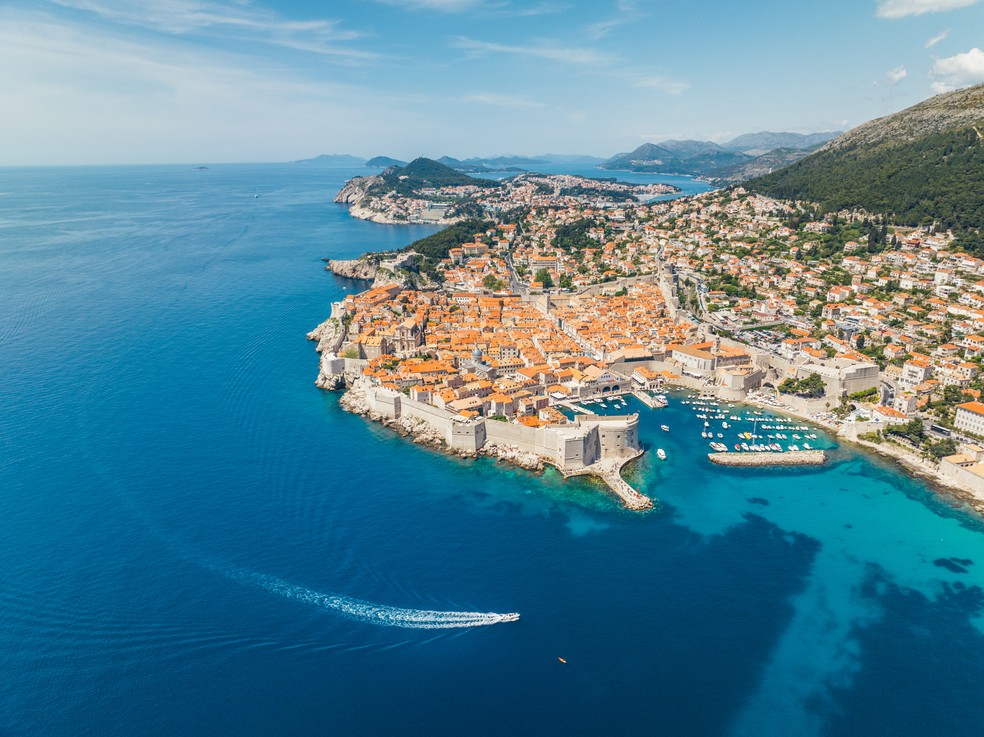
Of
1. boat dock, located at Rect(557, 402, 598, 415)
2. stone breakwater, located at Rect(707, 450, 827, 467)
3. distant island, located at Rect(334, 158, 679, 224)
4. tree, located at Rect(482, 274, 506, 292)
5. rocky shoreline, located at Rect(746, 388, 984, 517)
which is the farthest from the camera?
distant island, located at Rect(334, 158, 679, 224)

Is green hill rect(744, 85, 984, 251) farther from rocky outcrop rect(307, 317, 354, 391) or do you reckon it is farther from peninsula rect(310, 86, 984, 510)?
rocky outcrop rect(307, 317, 354, 391)

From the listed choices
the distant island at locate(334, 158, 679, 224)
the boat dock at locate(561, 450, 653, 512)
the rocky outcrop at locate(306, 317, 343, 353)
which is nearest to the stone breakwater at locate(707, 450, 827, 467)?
the boat dock at locate(561, 450, 653, 512)

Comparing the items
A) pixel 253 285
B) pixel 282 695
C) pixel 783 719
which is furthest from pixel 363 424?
pixel 253 285

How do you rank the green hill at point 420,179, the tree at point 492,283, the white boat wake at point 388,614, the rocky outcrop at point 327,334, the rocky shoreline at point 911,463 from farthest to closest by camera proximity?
the green hill at point 420,179 < the tree at point 492,283 < the rocky outcrop at point 327,334 < the rocky shoreline at point 911,463 < the white boat wake at point 388,614

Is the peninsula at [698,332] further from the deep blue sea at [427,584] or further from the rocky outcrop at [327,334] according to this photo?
the deep blue sea at [427,584]

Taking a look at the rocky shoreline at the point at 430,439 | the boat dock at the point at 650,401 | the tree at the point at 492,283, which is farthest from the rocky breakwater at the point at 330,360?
the boat dock at the point at 650,401
